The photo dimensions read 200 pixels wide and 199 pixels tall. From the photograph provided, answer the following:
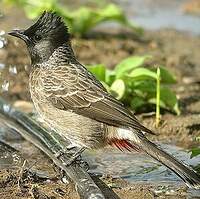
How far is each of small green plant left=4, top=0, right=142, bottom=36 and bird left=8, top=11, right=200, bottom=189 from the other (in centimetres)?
338

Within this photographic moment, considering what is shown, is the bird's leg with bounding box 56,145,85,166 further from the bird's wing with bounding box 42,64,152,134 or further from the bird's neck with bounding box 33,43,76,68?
the bird's neck with bounding box 33,43,76,68

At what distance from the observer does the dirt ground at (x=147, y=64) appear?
564 centimetres

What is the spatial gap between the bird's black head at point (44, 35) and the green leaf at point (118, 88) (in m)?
1.15

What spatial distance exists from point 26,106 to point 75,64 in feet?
5.57

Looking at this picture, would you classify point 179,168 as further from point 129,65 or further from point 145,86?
point 129,65

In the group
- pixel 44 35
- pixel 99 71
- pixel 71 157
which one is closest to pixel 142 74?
pixel 99 71

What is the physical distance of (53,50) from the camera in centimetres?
652

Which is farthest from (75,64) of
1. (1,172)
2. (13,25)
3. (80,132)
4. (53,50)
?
(13,25)

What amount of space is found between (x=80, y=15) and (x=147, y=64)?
1.22 meters

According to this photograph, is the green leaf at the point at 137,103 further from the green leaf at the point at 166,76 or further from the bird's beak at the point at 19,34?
the bird's beak at the point at 19,34

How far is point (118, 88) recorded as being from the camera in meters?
7.54

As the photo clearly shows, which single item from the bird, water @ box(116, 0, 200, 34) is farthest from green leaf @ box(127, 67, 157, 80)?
water @ box(116, 0, 200, 34)

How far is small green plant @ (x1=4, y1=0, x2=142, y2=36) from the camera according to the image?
9984 mm

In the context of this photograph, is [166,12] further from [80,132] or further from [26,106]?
[80,132]
